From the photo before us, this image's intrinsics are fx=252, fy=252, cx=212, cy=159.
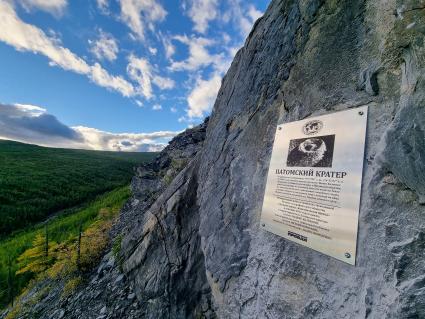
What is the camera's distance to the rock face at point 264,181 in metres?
2.73

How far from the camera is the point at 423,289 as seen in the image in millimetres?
2396

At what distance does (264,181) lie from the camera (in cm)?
450

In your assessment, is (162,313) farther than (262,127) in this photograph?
Yes

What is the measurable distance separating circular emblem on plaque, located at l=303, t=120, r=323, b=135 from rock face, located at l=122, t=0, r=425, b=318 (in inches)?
9.1

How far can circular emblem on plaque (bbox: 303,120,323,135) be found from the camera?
3788mm

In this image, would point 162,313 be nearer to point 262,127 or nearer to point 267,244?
point 267,244

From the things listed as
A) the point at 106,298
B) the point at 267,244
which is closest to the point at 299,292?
the point at 267,244

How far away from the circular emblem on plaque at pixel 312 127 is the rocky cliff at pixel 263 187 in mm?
262

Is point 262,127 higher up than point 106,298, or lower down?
higher up

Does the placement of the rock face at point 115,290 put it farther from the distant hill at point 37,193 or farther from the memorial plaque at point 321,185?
the distant hill at point 37,193

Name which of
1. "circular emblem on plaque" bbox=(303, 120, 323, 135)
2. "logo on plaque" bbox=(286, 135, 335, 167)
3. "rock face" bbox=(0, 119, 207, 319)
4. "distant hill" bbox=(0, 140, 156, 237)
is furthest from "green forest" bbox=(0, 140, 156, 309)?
"circular emblem on plaque" bbox=(303, 120, 323, 135)

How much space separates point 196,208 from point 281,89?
352 cm

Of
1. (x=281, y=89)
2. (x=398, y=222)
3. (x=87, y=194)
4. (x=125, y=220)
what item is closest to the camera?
(x=398, y=222)

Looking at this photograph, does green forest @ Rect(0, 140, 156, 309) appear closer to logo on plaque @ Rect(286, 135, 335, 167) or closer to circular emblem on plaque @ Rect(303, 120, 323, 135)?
logo on plaque @ Rect(286, 135, 335, 167)
